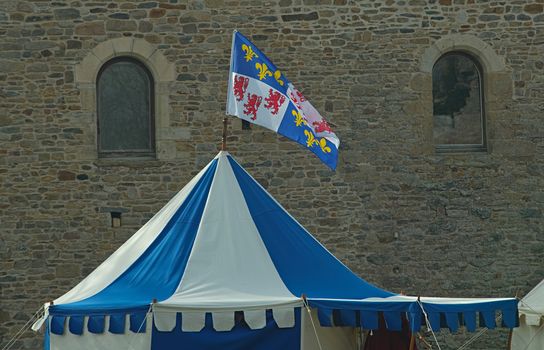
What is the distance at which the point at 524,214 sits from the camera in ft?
45.8

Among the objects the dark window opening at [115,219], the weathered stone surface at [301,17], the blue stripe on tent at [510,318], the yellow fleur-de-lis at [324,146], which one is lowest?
the blue stripe on tent at [510,318]

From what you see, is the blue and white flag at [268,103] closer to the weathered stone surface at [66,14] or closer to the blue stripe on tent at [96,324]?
the blue stripe on tent at [96,324]

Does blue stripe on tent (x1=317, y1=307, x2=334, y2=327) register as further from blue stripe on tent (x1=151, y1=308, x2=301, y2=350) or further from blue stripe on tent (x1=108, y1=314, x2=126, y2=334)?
blue stripe on tent (x1=108, y1=314, x2=126, y2=334)

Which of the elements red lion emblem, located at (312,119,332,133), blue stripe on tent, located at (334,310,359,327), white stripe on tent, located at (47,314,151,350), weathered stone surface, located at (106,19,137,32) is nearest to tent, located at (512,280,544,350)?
blue stripe on tent, located at (334,310,359,327)

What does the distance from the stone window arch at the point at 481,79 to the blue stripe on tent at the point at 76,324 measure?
6.18 meters

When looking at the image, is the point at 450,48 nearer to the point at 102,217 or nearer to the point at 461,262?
the point at 461,262

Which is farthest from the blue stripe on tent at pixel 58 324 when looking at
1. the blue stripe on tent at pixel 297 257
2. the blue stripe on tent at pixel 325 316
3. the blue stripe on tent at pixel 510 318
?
the blue stripe on tent at pixel 510 318

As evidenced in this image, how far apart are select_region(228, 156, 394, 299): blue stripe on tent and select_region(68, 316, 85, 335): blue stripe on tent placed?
1707 mm

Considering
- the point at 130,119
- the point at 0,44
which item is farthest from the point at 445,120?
the point at 0,44

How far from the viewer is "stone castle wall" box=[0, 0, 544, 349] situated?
44.0 feet

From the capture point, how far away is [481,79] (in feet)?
46.6

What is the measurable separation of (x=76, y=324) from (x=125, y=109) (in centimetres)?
512

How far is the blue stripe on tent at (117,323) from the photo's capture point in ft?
29.4

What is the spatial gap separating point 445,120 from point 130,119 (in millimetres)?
3928
